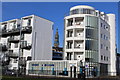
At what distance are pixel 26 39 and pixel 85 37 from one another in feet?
42.6

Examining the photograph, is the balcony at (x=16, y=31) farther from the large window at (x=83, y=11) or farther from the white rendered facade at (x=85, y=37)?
the large window at (x=83, y=11)

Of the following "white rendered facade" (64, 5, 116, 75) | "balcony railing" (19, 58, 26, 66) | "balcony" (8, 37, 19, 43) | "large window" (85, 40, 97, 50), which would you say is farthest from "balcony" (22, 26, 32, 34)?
"large window" (85, 40, 97, 50)

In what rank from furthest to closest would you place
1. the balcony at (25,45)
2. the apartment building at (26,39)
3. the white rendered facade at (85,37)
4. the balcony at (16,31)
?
the balcony at (16,31) → the apartment building at (26,39) → the balcony at (25,45) → the white rendered facade at (85,37)

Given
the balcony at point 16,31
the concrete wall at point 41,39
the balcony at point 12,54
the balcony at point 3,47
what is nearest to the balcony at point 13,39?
the balcony at point 16,31

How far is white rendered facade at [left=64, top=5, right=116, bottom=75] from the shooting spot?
38312mm

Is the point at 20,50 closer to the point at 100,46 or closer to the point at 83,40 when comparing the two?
the point at 83,40

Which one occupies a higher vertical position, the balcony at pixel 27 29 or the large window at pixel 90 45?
the balcony at pixel 27 29

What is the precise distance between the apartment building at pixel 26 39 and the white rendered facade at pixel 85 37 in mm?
6185

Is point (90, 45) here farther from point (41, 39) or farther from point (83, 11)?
point (41, 39)

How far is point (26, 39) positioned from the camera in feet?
140

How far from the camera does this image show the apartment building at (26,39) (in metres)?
41.8

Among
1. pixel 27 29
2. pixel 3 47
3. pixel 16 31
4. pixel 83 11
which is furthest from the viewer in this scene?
pixel 3 47

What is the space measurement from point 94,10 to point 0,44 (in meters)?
22.2

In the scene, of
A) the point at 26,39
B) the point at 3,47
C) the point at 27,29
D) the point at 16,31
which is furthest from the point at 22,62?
the point at 3,47
